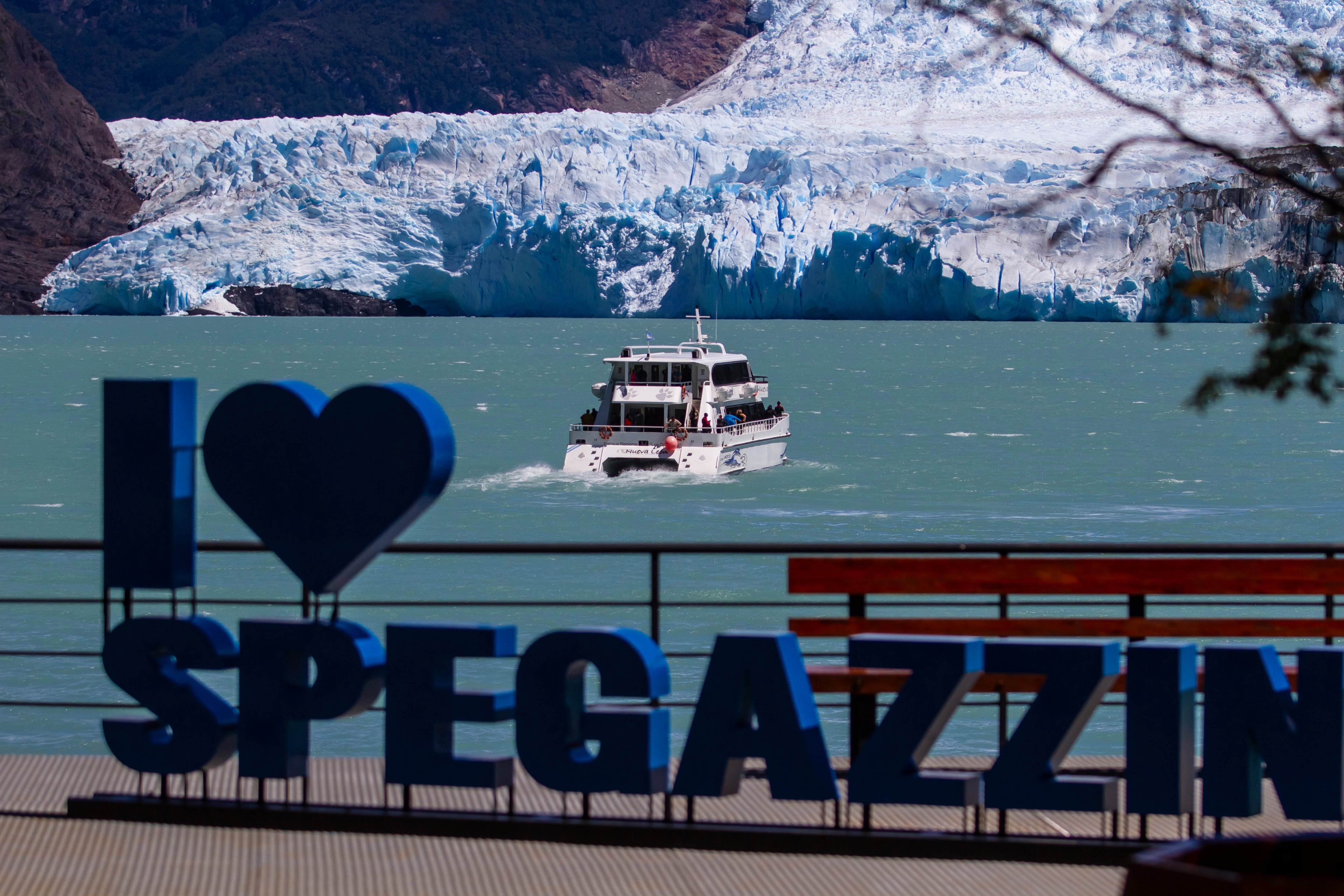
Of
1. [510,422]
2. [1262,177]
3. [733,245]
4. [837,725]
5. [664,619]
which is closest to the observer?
[1262,177]

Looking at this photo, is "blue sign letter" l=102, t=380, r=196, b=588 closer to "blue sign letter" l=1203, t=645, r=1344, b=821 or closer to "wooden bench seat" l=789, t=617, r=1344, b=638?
"wooden bench seat" l=789, t=617, r=1344, b=638

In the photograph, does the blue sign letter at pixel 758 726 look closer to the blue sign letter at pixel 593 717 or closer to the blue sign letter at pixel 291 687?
the blue sign letter at pixel 593 717

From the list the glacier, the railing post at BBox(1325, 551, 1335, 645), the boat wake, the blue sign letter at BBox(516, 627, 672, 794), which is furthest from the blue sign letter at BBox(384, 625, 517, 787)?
the glacier

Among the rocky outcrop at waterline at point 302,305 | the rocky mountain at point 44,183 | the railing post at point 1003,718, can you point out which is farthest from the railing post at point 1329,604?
the rocky mountain at point 44,183

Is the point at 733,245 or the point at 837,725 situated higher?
the point at 733,245

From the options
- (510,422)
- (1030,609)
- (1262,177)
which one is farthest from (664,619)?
(510,422)

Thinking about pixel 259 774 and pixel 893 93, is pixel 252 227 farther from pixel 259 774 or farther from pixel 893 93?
pixel 259 774

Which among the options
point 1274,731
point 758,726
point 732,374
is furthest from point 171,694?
point 732,374
